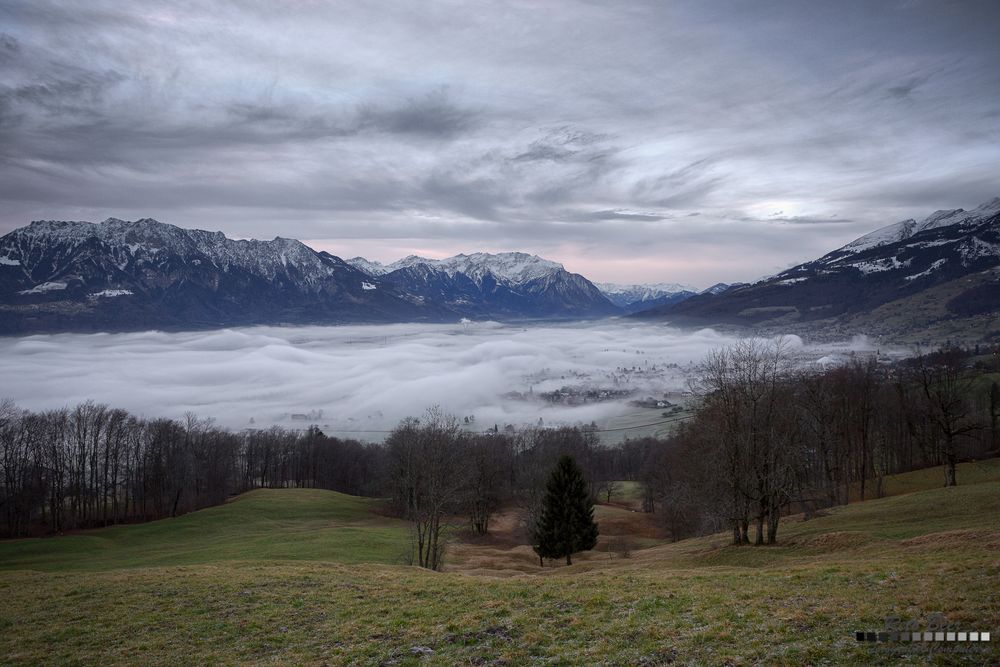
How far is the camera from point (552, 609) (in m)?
15.3

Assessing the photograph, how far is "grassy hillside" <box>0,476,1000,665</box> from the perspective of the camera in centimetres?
1135

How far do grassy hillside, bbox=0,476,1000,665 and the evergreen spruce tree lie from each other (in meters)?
13.7

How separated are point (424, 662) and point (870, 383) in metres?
51.7

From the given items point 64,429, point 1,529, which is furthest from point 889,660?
point 64,429

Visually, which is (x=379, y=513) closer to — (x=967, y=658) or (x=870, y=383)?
(x=870, y=383)

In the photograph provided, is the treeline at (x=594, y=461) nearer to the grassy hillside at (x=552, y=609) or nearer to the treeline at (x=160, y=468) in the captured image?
the treeline at (x=160, y=468)

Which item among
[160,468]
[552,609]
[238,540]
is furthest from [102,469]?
[552,609]

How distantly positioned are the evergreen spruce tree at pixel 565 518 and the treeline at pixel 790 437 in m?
7.65

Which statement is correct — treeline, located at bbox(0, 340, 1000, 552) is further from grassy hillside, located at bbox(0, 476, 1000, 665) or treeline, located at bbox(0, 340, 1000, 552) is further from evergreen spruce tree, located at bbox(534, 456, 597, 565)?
evergreen spruce tree, located at bbox(534, 456, 597, 565)

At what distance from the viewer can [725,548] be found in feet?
91.8

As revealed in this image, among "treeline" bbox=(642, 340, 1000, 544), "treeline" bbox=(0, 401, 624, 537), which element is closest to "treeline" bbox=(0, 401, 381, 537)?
"treeline" bbox=(0, 401, 624, 537)

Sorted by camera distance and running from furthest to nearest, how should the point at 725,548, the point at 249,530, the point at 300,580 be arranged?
the point at 249,530
the point at 725,548
the point at 300,580

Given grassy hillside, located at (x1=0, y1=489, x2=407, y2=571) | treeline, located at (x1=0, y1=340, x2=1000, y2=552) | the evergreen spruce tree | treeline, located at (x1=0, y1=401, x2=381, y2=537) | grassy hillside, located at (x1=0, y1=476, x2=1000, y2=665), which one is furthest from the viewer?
treeline, located at (x1=0, y1=401, x2=381, y2=537)

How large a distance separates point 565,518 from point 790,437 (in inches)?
718
